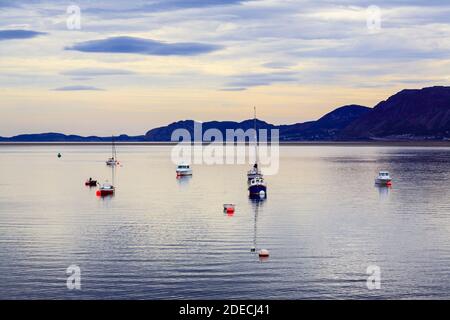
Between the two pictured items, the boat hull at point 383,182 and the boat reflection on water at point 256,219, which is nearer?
the boat reflection on water at point 256,219

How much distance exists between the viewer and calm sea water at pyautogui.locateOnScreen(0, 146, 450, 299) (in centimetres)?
4956

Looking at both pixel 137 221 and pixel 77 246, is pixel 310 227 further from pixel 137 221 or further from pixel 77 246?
pixel 77 246

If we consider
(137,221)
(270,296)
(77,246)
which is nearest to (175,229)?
(137,221)

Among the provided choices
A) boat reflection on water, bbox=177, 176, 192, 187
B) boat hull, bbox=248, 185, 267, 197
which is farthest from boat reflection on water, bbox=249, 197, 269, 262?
boat reflection on water, bbox=177, 176, 192, 187

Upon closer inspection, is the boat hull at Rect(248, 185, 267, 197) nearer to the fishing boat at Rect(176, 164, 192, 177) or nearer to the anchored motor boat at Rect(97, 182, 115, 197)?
the anchored motor boat at Rect(97, 182, 115, 197)

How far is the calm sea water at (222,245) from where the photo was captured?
49.6 m

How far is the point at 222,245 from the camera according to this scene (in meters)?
67.0
